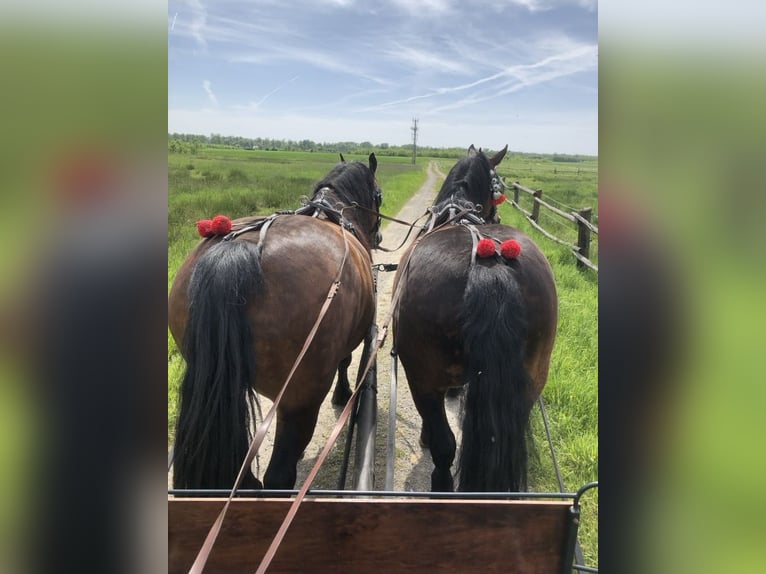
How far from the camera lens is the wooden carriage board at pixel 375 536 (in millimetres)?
1338

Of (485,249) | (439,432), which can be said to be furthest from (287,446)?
(485,249)

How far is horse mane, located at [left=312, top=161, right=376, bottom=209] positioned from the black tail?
6.26ft

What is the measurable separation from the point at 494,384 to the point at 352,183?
7.82ft

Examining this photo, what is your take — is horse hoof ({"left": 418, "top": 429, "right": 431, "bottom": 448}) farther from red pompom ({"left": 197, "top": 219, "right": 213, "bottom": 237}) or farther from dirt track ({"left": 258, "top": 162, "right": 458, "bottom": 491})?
red pompom ({"left": 197, "top": 219, "right": 213, "bottom": 237})

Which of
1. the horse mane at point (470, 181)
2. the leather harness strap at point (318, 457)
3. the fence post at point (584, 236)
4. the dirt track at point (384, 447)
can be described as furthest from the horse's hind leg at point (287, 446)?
the fence post at point (584, 236)

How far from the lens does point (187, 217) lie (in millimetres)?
10836

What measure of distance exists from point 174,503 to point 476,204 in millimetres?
Answer: 3148

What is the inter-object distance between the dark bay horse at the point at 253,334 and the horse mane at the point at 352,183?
1.28 metres

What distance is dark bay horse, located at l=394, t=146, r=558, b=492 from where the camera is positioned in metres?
2.26

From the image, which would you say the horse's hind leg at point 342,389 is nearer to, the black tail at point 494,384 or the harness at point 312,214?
the harness at point 312,214
